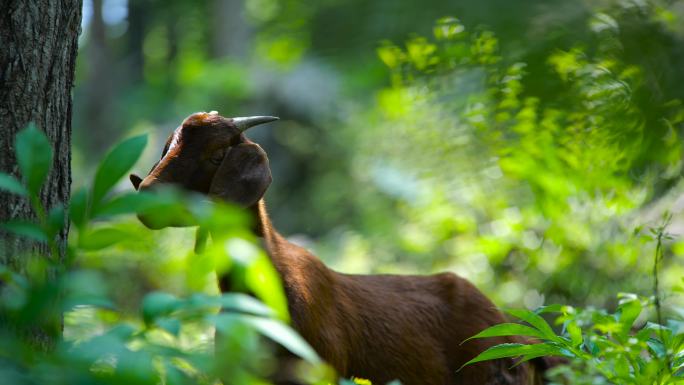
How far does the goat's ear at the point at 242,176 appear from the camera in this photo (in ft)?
13.5

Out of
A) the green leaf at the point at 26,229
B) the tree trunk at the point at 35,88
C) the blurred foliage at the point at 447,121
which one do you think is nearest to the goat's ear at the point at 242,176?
the blurred foliage at the point at 447,121

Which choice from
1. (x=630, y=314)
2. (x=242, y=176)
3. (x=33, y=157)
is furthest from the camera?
(x=242, y=176)

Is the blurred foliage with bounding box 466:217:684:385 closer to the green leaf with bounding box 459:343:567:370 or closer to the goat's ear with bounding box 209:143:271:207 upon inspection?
the green leaf with bounding box 459:343:567:370

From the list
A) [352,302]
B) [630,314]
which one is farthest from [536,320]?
[352,302]

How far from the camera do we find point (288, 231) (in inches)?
527

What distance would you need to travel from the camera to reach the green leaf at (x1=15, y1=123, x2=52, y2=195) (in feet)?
5.71

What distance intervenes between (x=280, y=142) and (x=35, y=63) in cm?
1242

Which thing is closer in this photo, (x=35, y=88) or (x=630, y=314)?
(x=35, y=88)

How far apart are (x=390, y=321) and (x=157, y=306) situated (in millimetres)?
3299

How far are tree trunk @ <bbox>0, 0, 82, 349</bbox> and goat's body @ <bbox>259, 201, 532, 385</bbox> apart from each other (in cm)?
143

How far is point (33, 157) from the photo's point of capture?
177cm

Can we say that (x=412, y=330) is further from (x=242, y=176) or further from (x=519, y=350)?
(x=519, y=350)

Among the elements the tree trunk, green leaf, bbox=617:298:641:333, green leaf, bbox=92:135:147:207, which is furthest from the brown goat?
green leaf, bbox=92:135:147:207

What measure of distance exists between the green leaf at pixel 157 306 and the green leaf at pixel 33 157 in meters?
0.39
